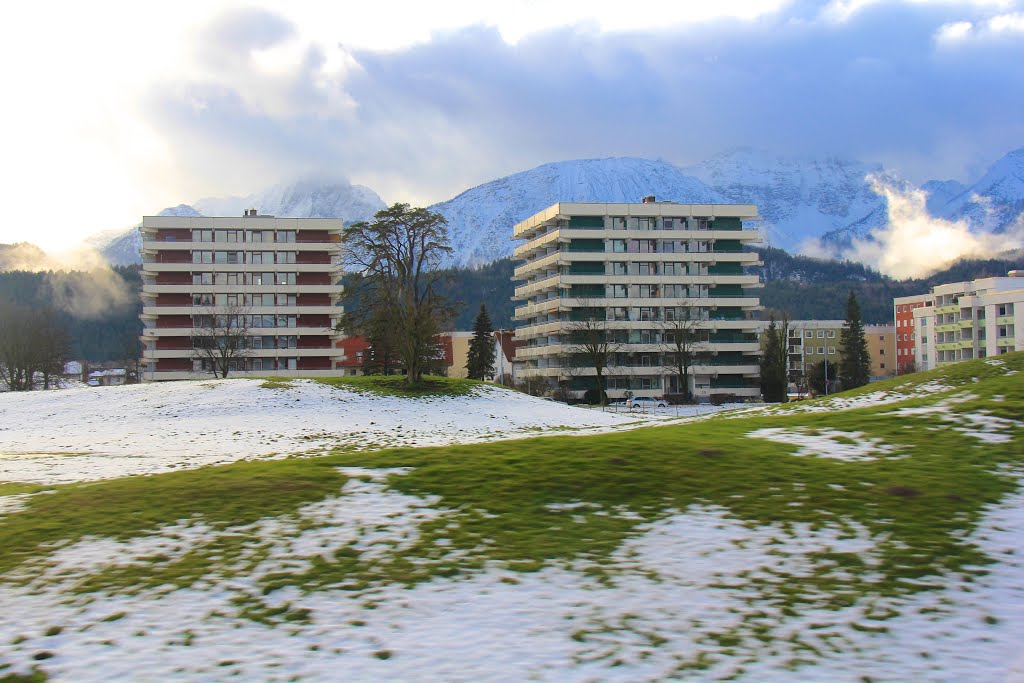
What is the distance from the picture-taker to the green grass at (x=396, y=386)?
48.7 meters

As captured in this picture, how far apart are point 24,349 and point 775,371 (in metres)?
82.6

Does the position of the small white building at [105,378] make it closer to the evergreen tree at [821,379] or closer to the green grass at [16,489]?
the evergreen tree at [821,379]

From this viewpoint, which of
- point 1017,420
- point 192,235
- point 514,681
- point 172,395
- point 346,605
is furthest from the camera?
point 192,235

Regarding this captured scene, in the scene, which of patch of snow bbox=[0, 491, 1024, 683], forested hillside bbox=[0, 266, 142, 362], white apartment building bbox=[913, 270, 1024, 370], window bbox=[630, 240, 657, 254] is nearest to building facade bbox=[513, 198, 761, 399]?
window bbox=[630, 240, 657, 254]

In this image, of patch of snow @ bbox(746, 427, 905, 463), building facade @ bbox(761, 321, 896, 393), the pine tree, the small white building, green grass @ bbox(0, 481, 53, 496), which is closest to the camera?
patch of snow @ bbox(746, 427, 905, 463)

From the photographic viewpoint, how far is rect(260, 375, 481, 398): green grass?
48666mm

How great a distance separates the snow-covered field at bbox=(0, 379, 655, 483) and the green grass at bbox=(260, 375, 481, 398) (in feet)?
2.81

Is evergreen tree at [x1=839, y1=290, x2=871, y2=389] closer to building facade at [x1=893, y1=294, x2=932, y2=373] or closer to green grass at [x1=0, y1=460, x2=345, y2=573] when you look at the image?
building facade at [x1=893, y1=294, x2=932, y2=373]

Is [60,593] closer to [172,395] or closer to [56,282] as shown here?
[172,395]

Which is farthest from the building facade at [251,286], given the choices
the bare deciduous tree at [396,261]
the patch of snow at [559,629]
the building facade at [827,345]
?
the patch of snow at [559,629]

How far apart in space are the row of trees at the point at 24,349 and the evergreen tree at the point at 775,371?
76.8 meters

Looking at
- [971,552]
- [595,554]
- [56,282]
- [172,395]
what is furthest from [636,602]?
[56,282]

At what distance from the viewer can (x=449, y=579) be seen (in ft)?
28.0

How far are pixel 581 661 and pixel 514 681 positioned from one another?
0.64 m
